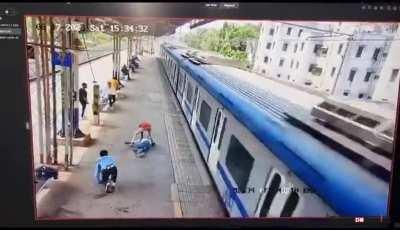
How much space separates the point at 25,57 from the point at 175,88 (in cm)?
43

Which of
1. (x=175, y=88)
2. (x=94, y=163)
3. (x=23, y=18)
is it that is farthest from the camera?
(x=175, y=88)

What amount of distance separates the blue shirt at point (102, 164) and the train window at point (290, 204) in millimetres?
500

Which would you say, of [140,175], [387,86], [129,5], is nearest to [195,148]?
[140,175]

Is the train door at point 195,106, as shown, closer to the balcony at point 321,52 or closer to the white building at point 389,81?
the balcony at point 321,52

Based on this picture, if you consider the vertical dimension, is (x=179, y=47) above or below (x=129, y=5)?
below

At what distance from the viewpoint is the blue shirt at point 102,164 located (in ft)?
4.13

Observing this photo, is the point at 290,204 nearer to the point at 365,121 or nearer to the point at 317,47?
the point at 365,121

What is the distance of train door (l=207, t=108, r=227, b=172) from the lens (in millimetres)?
1338

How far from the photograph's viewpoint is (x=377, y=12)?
1215 millimetres

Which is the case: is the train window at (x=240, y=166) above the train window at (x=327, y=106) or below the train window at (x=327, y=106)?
below

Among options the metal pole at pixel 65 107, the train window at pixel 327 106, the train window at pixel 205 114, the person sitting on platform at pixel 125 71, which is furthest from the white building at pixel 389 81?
the metal pole at pixel 65 107

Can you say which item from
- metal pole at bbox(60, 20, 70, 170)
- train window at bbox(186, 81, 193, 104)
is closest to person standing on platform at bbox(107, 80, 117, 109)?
metal pole at bbox(60, 20, 70, 170)

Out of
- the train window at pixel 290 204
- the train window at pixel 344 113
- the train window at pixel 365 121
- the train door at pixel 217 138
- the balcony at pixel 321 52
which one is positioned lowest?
the train window at pixel 290 204

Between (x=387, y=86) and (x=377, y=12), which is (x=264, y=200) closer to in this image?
(x=387, y=86)
